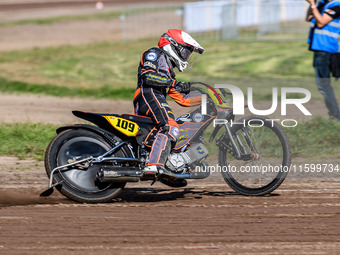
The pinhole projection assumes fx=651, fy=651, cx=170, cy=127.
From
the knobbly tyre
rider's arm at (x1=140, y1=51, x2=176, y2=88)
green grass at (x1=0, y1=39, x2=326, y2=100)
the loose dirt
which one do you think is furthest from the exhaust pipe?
green grass at (x1=0, y1=39, x2=326, y2=100)

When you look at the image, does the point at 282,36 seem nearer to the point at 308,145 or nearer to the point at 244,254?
the point at 308,145

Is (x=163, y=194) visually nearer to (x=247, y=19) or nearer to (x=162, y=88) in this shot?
(x=162, y=88)

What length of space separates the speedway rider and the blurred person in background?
434cm

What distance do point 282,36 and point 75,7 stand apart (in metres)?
19.8

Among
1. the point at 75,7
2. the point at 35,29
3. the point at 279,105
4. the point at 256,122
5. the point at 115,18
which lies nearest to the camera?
the point at 256,122

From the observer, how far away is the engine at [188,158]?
6832 millimetres

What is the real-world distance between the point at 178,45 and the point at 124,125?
1009 millimetres

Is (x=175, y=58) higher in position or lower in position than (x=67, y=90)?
higher

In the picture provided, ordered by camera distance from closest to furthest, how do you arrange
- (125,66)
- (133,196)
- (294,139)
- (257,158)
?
(257,158) < (133,196) < (294,139) < (125,66)

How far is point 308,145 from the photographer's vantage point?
9.66 meters

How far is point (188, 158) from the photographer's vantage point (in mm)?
6883

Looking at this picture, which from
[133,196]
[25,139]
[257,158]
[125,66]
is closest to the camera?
[257,158]

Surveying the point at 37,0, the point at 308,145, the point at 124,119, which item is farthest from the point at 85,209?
the point at 37,0

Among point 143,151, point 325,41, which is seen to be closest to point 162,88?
point 143,151
